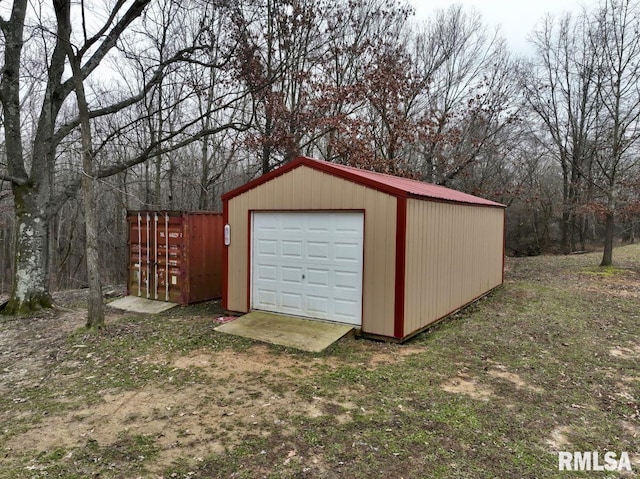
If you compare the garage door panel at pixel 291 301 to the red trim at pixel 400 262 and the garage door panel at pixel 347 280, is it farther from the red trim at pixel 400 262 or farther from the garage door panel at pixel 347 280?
the red trim at pixel 400 262

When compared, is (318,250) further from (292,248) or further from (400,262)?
(400,262)

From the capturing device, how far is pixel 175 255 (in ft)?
29.6

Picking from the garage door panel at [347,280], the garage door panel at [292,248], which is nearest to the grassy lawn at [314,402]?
the garage door panel at [347,280]

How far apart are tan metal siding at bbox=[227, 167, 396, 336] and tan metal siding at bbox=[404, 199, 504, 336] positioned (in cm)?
32

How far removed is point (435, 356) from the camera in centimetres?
568

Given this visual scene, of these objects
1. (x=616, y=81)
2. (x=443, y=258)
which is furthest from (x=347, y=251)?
(x=616, y=81)

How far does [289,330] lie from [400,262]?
6.69 feet

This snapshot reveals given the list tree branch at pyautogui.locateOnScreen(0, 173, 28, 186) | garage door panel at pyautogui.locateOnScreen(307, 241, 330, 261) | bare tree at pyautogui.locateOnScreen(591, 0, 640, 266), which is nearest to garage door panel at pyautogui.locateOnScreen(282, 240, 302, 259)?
garage door panel at pyautogui.locateOnScreen(307, 241, 330, 261)

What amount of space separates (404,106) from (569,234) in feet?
49.7

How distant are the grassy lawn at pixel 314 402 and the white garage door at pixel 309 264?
0.89 m

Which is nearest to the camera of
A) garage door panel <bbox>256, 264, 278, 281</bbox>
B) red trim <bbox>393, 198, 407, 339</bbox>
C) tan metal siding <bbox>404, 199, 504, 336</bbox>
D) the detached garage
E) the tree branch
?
red trim <bbox>393, 198, 407, 339</bbox>

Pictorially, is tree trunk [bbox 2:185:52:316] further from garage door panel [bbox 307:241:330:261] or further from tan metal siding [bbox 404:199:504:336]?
tan metal siding [bbox 404:199:504:336]

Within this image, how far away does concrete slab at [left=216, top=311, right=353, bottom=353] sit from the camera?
19.9 feet

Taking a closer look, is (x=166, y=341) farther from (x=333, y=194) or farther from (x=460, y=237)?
(x=460, y=237)
